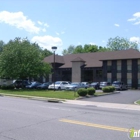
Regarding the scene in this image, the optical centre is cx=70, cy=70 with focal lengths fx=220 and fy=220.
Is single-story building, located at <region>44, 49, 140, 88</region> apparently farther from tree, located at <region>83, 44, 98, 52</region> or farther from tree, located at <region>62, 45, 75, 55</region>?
tree, located at <region>62, 45, 75, 55</region>

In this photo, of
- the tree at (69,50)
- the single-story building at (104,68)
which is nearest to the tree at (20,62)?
the single-story building at (104,68)

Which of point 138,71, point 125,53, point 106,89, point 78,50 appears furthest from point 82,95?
point 78,50

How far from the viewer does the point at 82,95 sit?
24.6 meters

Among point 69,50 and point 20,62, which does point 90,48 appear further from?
point 20,62

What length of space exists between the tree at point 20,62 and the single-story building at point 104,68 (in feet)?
52.9

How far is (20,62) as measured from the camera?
38.3 meters

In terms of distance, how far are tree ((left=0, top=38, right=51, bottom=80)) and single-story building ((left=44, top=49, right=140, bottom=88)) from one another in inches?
635

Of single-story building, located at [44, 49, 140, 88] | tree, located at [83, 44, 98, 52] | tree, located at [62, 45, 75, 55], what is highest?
tree, located at [62, 45, 75, 55]

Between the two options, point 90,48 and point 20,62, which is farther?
point 90,48

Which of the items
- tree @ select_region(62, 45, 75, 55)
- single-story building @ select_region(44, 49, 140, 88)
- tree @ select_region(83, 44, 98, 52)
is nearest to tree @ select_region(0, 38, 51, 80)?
single-story building @ select_region(44, 49, 140, 88)

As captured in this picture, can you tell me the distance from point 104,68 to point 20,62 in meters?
20.8

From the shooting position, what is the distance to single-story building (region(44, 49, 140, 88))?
47.5 m

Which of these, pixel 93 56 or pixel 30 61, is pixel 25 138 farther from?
pixel 93 56

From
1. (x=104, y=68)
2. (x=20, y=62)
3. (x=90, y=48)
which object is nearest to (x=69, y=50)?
(x=90, y=48)
